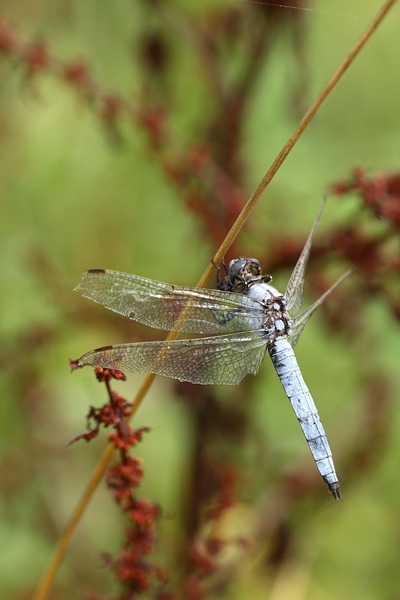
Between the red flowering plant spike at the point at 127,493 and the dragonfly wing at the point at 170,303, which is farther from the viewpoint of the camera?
the dragonfly wing at the point at 170,303

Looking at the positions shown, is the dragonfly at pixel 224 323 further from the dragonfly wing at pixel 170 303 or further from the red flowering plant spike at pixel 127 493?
the red flowering plant spike at pixel 127 493

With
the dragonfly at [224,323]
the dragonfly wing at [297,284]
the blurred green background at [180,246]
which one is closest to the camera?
the dragonfly at [224,323]

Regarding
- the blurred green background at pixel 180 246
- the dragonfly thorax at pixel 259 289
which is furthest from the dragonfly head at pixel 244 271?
the blurred green background at pixel 180 246

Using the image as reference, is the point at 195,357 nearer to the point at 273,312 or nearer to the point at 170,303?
the point at 170,303

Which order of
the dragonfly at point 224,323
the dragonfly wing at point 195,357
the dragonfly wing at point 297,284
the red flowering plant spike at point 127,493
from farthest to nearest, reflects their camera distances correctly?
the dragonfly wing at point 297,284 < the dragonfly at point 224,323 < the dragonfly wing at point 195,357 < the red flowering plant spike at point 127,493

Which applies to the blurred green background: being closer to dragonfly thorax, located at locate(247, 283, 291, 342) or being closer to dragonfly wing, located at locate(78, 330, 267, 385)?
dragonfly thorax, located at locate(247, 283, 291, 342)

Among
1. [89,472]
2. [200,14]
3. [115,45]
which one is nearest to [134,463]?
[89,472]
